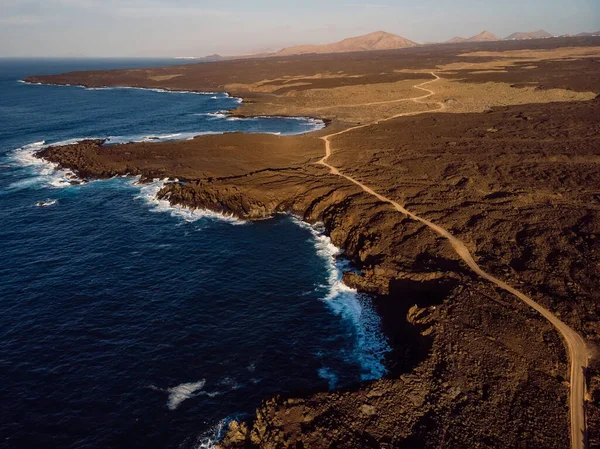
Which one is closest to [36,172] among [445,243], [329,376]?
[329,376]

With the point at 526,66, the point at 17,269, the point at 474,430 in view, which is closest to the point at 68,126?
the point at 17,269

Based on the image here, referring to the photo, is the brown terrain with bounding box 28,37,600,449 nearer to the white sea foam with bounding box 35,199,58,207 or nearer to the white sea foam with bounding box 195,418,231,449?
the white sea foam with bounding box 195,418,231,449

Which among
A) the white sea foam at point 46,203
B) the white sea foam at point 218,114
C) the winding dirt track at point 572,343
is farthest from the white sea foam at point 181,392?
the white sea foam at point 218,114

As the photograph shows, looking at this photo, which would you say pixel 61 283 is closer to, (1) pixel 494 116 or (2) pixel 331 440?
(2) pixel 331 440

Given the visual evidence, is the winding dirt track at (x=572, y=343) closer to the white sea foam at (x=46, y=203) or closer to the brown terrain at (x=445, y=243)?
the brown terrain at (x=445, y=243)

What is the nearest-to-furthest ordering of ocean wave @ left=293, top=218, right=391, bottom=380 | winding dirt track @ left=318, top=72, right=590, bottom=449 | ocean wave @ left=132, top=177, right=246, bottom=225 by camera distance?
winding dirt track @ left=318, top=72, right=590, bottom=449
ocean wave @ left=293, top=218, right=391, bottom=380
ocean wave @ left=132, top=177, right=246, bottom=225

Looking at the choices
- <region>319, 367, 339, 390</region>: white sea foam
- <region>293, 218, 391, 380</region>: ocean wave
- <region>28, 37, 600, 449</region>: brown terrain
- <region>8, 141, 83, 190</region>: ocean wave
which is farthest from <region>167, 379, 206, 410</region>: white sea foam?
<region>8, 141, 83, 190</region>: ocean wave

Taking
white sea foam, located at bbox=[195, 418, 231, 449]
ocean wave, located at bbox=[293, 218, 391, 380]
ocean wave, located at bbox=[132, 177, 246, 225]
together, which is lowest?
white sea foam, located at bbox=[195, 418, 231, 449]
